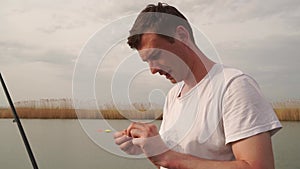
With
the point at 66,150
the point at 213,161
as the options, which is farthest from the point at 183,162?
the point at 66,150

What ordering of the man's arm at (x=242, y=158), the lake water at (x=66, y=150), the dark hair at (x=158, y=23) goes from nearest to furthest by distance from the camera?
the man's arm at (x=242, y=158) < the dark hair at (x=158, y=23) < the lake water at (x=66, y=150)

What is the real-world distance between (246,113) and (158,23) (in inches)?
9.0

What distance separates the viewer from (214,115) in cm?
63

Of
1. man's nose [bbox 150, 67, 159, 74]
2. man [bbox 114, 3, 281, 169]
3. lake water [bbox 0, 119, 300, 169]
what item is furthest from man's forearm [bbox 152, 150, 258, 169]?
lake water [bbox 0, 119, 300, 169]

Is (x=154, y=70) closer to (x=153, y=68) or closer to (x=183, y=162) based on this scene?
(x=153, y=68)

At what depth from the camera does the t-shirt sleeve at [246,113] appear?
0.58 metres

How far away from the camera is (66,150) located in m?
5.99

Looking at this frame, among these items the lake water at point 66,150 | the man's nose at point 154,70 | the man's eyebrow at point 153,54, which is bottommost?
the lake water at point 66,150

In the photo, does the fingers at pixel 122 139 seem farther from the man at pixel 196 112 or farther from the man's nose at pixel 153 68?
the man's nose at pixel 153 68

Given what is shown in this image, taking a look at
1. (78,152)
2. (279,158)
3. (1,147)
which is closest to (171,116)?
(279,158)

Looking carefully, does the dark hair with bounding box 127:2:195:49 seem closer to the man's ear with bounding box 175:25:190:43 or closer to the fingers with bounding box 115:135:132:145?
the man's ear with bounding box 175:25:190:43

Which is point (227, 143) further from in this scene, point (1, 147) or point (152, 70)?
point (1, 147)

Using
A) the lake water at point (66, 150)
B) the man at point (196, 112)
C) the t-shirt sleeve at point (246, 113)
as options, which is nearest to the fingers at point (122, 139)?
the man at point (196, 112)

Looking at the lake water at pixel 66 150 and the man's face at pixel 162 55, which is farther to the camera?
the lake water at pixel 66 150
